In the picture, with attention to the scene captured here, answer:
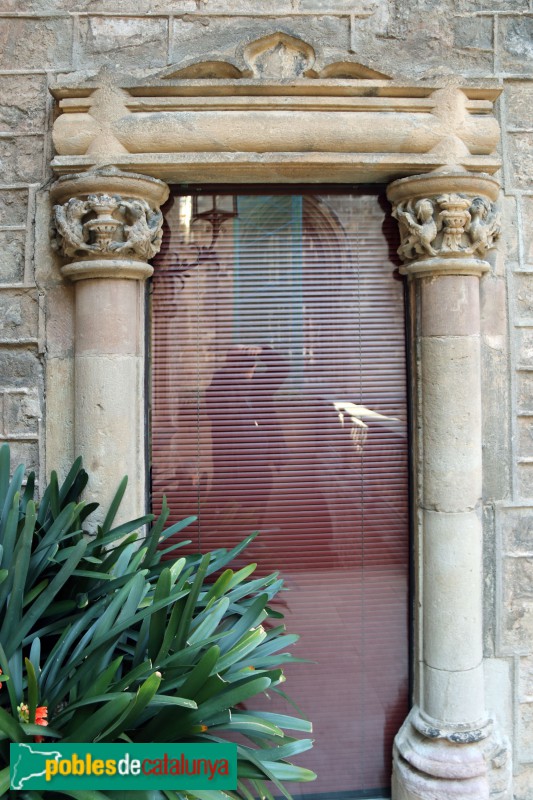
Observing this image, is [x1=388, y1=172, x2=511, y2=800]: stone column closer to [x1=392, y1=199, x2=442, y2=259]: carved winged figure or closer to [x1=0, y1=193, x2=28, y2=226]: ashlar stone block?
[x1=392, y1=199, x2=442, y2=259]: carved winged figure

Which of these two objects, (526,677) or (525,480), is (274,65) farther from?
(526,677)

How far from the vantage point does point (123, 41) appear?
3.04 meters

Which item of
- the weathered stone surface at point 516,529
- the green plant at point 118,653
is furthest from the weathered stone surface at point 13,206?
the weathered stone surface at point 516,529

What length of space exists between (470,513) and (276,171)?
6.24 feet

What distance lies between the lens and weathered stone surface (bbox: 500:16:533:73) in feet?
10.2

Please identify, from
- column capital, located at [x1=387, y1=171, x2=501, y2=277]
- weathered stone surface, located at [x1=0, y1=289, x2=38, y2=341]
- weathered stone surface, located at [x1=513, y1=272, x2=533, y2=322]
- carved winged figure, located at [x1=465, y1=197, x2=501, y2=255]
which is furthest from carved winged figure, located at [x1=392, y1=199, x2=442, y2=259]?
weathered stone surface, located at [x1=0, y1=289, x2=38, y2=341]

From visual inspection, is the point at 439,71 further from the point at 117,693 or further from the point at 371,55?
the point at 117,693

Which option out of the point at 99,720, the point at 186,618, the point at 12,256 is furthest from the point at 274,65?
the point at 99,720

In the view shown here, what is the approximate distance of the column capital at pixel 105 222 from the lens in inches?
112

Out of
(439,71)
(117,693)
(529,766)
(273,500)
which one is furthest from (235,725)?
(439,71)

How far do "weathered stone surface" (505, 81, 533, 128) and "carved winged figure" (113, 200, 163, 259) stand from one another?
1.86 m

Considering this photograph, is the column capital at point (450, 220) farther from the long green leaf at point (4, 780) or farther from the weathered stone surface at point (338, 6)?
the long green leaf at point (4, 780)

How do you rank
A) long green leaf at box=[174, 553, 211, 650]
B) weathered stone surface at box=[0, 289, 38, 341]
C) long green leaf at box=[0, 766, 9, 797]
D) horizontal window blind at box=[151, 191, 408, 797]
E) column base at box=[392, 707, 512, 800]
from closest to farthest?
1. long green leaf at box=[0, 766, 9, 797]
2. long green leaf at box=[174, 553, 211, 650]
3. column base at box=[392, 707, 512, 800]
4. weathered stone surface at box=[0, 289, 38, 341]
5. horizontal window blind at box=[151, 191, 408, 797]

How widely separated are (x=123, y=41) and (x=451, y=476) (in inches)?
105
